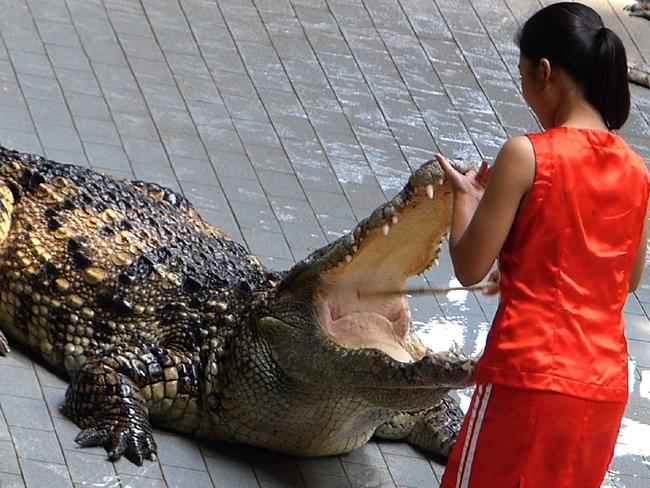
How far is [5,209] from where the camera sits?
580 cm

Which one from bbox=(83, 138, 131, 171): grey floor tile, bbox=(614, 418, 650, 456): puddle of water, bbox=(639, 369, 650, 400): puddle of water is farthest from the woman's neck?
bbox=(83, 138, 131, 171): grey floor tile

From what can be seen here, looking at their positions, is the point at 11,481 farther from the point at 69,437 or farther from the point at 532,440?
the point at 532,440

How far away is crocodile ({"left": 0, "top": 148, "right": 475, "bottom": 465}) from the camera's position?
487 centimetres

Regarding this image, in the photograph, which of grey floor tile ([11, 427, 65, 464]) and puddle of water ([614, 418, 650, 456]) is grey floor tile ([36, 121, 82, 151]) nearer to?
→ grey floor tile ([11, 427, 65, 464])

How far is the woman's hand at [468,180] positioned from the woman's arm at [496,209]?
133 mm

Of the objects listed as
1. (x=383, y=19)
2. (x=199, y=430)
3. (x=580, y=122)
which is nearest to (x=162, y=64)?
(x=383, y=19)

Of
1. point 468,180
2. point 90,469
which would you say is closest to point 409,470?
point 90,469

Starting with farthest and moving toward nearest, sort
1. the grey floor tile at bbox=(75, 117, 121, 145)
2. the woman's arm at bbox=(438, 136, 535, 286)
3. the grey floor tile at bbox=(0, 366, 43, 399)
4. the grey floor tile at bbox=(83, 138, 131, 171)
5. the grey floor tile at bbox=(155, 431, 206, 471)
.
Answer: the grey floor tile at bbox=(75, 117, 121, 145), the grey floor tile at bbox=(83, 138, 131, 171), the grey floor tile at bbox=(0, 366, 43, 399), the grey floor tile at bbox=(155, 431, 206, 471), the woman's arm at bbox=(438, 136, 535, 286)

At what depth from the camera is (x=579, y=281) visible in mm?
3594

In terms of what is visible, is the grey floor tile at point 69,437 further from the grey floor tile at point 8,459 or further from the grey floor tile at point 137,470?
the grey floor tile at point 8,459

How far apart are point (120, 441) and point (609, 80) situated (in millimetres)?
2258

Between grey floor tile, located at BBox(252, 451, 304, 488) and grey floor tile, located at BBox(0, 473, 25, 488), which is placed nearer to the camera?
grey floor tile, located at BBox(0, 473, 25, 488)

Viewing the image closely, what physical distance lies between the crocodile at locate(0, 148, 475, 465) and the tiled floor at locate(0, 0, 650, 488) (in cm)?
12

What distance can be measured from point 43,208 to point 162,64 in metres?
2.88
